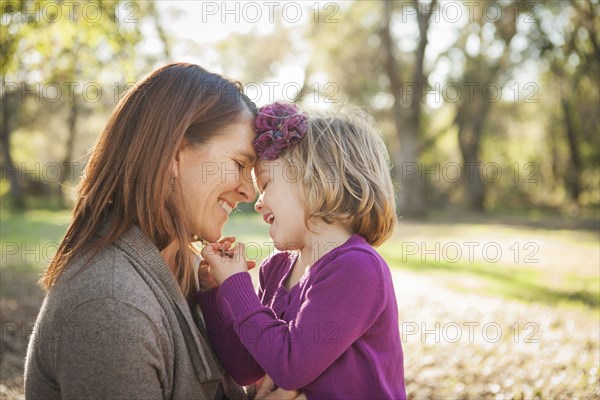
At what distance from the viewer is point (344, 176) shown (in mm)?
2574

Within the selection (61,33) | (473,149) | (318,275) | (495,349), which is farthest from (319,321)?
(473,149)

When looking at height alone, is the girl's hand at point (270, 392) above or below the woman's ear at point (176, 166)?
below

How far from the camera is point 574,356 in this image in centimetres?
518

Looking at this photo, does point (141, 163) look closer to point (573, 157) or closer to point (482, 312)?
point (482, 312)

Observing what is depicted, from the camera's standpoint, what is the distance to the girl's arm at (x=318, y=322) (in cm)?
222

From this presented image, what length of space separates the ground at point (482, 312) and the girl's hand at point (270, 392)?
120 cm

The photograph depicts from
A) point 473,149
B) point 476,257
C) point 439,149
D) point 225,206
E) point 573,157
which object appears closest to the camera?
point 225,206

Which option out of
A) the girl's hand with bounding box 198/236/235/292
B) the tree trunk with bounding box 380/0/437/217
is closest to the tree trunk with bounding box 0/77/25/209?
the tree trunk with bounding box 380/0/437/217

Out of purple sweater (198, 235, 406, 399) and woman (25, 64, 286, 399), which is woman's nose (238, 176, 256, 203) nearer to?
woman (25, 64, 286, 399)

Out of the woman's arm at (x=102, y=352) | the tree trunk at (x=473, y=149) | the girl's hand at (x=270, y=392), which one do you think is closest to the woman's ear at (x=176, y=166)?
the woman's arm at (x=102, y=352)

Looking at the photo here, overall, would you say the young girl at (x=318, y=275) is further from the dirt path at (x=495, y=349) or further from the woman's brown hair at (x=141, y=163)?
the dirt path at (x=495, y=349)

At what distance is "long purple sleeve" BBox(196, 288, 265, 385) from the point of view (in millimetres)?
2512

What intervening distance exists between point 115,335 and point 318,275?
2.93ft

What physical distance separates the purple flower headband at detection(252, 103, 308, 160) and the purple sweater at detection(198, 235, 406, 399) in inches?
20.2
